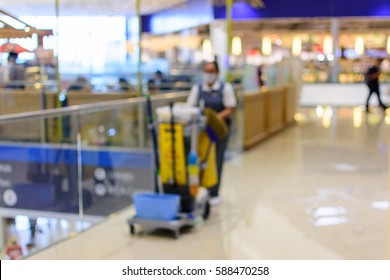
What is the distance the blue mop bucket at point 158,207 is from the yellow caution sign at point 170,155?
260 mm

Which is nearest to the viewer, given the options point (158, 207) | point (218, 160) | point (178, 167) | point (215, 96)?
point (158, 207)

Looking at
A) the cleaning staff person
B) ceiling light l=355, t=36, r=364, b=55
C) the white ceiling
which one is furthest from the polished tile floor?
ceiling light l=355, t=36, r=364, b=55

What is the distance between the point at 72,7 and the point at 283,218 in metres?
2.64

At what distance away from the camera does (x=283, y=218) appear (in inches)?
207

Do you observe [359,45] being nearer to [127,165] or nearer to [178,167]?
[127,165]

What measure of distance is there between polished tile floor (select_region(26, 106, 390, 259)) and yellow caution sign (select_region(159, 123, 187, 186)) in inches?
18.9

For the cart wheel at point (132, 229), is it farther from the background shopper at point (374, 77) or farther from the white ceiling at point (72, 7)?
the background shopper at point (374, 77)

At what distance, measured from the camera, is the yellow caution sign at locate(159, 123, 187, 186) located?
488 cm

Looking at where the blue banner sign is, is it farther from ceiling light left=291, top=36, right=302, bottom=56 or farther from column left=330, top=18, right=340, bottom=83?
ceiling light left=291, top=36, right=302, bottom=56

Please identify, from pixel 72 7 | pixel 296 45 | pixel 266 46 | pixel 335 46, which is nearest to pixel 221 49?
pixel 72 7

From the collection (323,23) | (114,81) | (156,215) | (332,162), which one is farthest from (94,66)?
(323,23)

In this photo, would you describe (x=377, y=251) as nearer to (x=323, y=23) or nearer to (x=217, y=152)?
(x=217, y=152)

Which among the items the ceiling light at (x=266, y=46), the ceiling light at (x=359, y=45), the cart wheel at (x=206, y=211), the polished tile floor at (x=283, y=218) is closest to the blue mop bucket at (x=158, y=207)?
the polished tile floor at (x=283, y=218)

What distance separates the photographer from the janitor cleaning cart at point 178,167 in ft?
15.3
